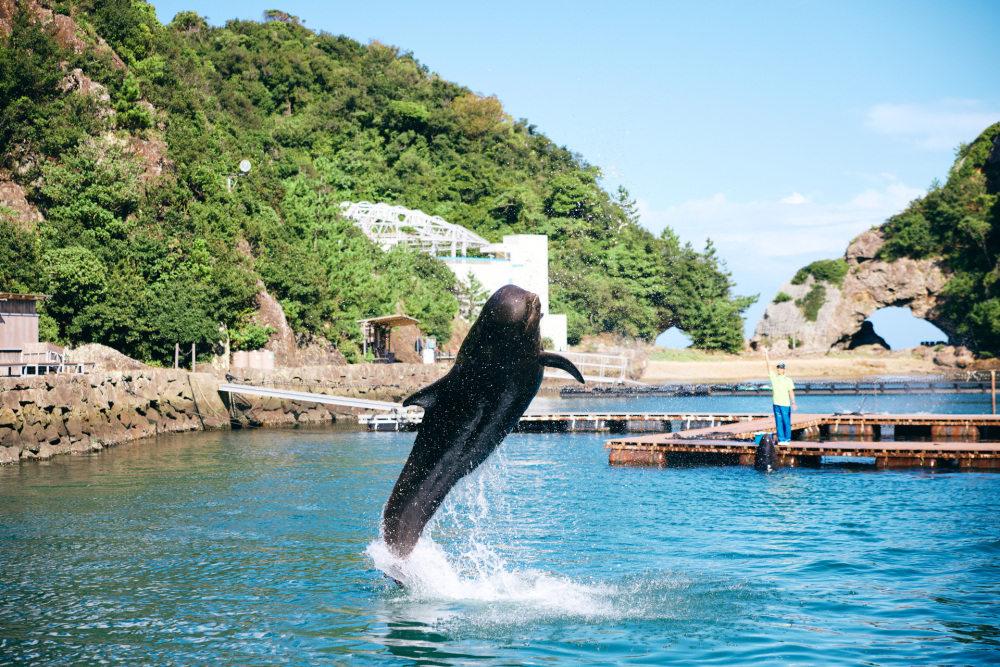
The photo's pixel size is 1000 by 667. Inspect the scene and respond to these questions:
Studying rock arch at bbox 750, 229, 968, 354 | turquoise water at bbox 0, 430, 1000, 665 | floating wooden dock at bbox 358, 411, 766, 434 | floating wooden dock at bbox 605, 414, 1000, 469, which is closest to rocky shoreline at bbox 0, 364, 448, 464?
turquoise water at bbox 0, 430, 1000, 665

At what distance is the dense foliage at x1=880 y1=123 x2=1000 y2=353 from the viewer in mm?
→ 69062

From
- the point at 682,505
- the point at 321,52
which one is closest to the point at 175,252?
the point at 682,505

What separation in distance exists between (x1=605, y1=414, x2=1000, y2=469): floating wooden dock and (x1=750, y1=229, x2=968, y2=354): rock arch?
169ft

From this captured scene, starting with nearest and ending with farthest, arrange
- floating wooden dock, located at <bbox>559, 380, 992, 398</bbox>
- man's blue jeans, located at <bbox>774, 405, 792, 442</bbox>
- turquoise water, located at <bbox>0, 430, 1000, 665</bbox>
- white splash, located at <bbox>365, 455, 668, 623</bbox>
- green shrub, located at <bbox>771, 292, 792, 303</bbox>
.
A: 1. turquoise water, located at <bbox>0, 430, 1000, 665</bbox>
2. white splash, located at <bbox>365, 455, 668, 623</bbox>
3. man's blue jeans, located at <bbox>774, 405, 792, 442</bbox>
4. floating wooden dock, located at <bbox>559, 380, 992, 398</bbox>
5. green shrub, located at <bbox>771, 292, 792, 303</bbox>

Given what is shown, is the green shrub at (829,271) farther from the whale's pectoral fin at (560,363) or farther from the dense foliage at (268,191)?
the whale's pectoral fin at (560,363)

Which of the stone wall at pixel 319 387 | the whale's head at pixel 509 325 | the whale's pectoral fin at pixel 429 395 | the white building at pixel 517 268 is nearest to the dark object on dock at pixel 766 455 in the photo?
the whale's pectoral fin at pixel 429 395

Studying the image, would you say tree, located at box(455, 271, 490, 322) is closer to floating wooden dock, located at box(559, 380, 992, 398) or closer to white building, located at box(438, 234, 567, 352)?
white building, located at box(438, 234, 567, 352)

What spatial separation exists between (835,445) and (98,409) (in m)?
22.2

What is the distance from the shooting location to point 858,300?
79.7m

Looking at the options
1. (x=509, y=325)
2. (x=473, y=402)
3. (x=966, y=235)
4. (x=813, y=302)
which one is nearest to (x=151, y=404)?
(x=473, y=402)

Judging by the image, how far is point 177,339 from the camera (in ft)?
115

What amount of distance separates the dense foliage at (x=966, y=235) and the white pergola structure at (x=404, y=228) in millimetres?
40141

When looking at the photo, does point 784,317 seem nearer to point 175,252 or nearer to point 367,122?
point 367,122

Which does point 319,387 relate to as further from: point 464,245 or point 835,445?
point 464,245
